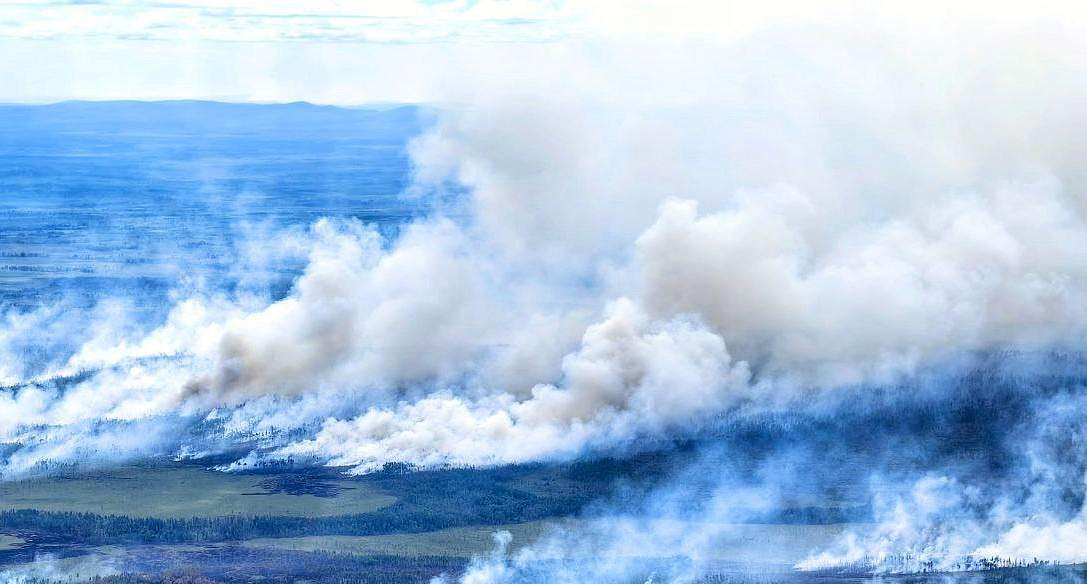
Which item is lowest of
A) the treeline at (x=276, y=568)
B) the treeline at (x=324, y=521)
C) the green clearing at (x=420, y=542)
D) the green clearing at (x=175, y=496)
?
the treeline at (x=276, y=568)

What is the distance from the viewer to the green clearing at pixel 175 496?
302 ft

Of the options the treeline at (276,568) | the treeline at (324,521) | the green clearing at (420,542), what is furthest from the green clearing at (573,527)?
the treeline at (276,568)

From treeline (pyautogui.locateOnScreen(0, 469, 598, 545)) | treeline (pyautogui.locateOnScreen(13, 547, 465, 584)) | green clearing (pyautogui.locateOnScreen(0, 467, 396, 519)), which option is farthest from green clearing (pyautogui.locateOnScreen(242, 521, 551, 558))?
green clearing (pyautogui.locateOnScreen(0, 467, 396, 519))

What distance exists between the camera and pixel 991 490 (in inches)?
3612

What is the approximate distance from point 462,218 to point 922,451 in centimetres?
6428

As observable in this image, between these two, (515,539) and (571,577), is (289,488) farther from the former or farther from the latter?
(571,577)

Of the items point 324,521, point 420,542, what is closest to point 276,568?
point 420,542

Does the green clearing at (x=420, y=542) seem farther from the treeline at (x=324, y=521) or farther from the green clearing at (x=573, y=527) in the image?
the treeline at (x=324, y=521)

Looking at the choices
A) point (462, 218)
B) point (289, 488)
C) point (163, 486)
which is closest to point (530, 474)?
point (289, 488)

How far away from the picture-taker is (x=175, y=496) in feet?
313

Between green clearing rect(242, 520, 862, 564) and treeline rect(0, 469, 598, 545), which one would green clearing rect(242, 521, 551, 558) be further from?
treeline rect(0, 469, 598, 545)

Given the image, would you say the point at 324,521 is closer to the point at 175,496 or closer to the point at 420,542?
the point at 420,542

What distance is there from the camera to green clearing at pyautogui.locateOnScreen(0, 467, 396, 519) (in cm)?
Answer: 9206

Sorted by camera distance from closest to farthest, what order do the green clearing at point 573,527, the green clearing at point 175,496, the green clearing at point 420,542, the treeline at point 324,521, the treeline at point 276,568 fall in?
the treeline at point 276,568
the green clearing at point 573,527
the green clearing at point 420,542
the treeline at point 324,521
the green clearing at point 175,496
